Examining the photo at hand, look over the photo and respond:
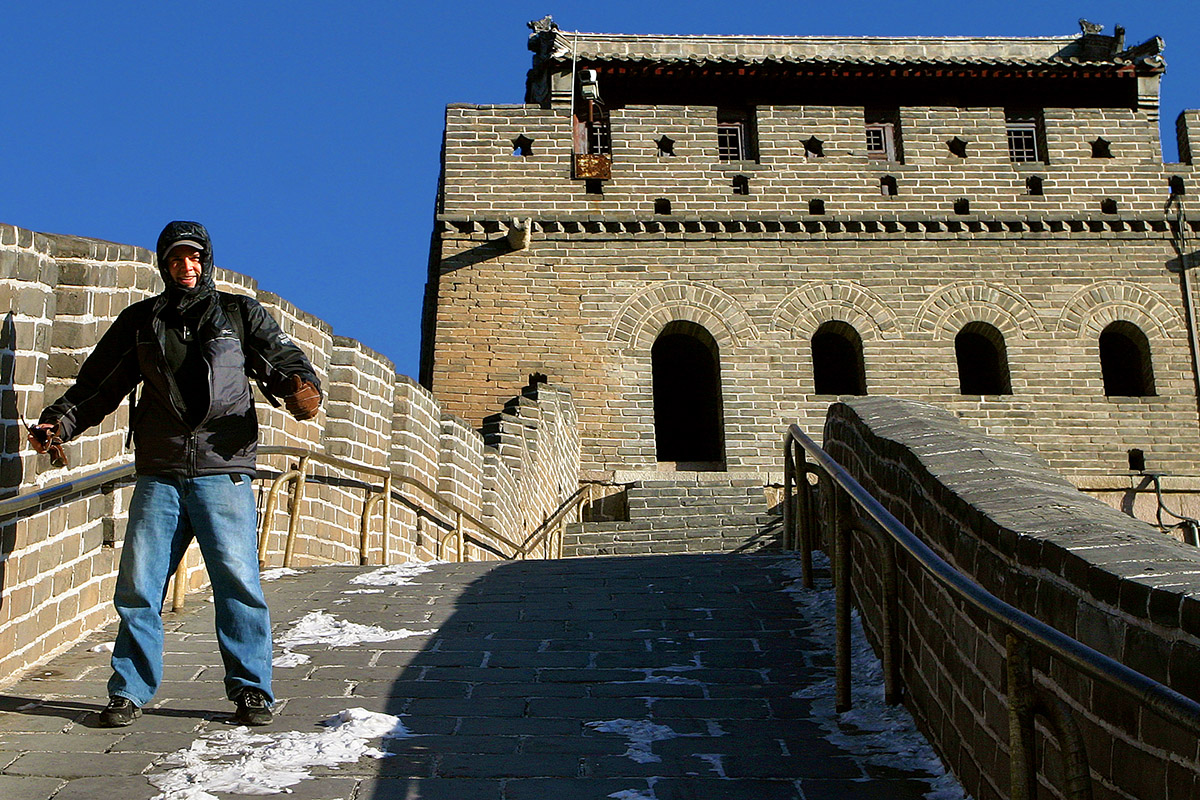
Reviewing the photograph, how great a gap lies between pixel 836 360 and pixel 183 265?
18.7 metres

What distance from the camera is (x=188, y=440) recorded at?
4.84 meters

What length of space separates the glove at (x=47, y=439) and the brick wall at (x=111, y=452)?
73cm

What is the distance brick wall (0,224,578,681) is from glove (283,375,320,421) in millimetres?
1431

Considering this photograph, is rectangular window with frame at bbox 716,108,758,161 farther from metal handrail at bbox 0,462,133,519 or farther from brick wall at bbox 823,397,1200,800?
metal handrail at bbox 0,462,133,519

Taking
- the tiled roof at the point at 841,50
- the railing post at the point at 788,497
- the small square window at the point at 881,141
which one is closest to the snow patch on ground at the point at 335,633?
the railing post at the point at 788,497

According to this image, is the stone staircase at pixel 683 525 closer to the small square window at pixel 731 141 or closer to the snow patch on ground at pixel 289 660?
the small square window at pixel 731 141

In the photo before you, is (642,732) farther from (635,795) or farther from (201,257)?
(201,257)

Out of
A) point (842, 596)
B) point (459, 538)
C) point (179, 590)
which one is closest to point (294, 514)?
point (179, 590)

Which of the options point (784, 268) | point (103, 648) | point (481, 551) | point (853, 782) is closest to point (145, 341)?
point (103, 648)

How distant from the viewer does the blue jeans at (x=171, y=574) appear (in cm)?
468

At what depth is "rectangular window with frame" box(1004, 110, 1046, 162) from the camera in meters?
22.0

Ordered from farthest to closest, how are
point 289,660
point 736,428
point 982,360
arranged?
point 982,360
point 736,428
point 289,660

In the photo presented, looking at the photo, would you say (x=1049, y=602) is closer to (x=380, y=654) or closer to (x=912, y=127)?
(x=380, y=654)

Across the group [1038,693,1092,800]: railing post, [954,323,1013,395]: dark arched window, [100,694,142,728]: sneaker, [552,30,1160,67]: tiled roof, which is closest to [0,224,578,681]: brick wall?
[100,694,142,728]: sneaker
